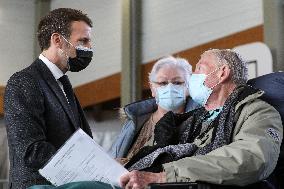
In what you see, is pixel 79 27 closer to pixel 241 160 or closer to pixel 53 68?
pixel 53 68

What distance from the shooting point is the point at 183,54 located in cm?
473

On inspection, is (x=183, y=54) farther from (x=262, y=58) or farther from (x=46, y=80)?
(x=46, y=80)

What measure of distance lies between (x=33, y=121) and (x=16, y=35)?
15.1 ft

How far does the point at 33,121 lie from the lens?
191 centimetres

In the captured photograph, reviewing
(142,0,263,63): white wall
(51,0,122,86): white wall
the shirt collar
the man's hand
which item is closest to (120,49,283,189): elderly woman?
the man's hand

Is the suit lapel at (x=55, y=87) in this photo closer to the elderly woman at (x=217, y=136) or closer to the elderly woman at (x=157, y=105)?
the elderly woman at (x=217, y=136)

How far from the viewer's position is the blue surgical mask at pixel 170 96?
9.43 feet

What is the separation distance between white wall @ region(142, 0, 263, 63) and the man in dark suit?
213cm

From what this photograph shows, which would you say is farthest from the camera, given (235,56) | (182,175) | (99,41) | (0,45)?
(0,45)

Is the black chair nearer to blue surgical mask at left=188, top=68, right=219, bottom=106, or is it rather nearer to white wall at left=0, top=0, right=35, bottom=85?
blue surgical mask at left=188, top=68, right=219, bottom=106

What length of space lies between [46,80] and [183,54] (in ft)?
9.12

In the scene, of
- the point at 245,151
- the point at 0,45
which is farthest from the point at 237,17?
the point at 0,45

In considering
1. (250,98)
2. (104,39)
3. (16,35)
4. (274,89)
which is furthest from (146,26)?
(250,98)

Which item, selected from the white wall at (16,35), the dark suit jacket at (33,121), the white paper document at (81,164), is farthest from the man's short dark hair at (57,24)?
the white wall at (16,35)
